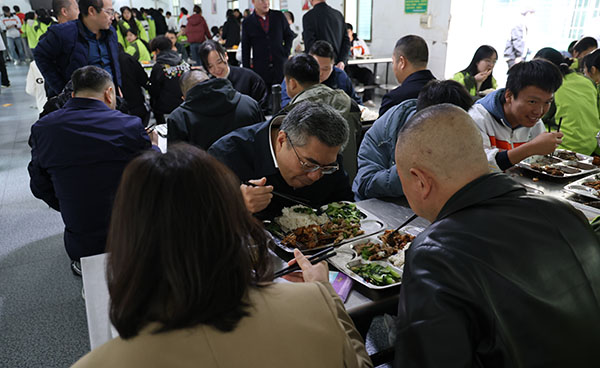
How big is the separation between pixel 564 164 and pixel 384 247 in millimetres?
1717

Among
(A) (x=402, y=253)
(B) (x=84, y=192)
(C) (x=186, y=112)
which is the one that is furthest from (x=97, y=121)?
(A) (x=402, y=253)

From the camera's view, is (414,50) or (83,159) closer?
(83,159)

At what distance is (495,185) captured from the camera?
3.61ft

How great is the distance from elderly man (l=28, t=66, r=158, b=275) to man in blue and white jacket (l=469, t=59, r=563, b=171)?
209cm

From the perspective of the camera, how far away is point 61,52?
12.5ft

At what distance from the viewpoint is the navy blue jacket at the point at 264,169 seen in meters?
2.07

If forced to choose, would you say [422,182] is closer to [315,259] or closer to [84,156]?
[315,259]

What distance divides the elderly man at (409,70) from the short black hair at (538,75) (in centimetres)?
72

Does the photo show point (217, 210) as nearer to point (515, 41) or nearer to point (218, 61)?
point (218, 61)

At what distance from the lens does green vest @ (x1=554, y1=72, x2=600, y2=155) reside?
10.8ft

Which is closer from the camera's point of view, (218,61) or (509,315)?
(509,315)

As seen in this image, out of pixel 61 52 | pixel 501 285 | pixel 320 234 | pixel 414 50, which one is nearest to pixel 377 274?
pixel 320 234

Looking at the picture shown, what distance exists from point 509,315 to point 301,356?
1.58 feet

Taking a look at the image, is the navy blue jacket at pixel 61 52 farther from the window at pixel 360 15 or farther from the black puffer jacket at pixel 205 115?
the window at pixel 360 15
